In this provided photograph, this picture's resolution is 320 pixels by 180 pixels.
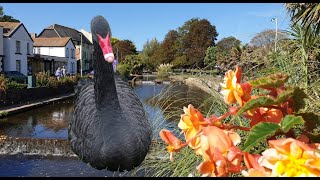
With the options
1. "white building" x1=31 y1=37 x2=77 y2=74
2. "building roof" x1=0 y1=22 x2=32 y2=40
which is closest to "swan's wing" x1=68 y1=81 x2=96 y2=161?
"building roof" x1=0 y1=22 x2=32 y2=40

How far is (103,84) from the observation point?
3.32 m

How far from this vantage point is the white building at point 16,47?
31.0 metres

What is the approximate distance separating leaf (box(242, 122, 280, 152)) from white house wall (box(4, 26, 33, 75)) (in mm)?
32534

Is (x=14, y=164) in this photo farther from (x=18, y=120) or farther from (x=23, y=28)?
(x=23, y=28)

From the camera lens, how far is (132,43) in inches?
3066

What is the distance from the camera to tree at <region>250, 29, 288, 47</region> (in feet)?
10.3

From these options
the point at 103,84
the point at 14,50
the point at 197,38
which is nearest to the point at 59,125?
the point at 103,84

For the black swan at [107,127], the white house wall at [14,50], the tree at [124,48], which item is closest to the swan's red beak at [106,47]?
the black swan at [107,127]

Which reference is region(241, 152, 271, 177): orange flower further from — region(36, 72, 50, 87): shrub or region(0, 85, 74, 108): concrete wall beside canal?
region(36, 72, 50, 87): shrub

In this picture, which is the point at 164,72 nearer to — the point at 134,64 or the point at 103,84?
the point at 103,84

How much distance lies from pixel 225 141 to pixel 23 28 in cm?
3584

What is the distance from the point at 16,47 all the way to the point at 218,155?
3441 cm

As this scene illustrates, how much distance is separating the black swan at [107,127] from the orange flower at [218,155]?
222cm

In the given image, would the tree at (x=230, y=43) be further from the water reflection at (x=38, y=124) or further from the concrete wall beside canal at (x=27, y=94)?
the concrete wall beside canal at (x=27, y=94)
